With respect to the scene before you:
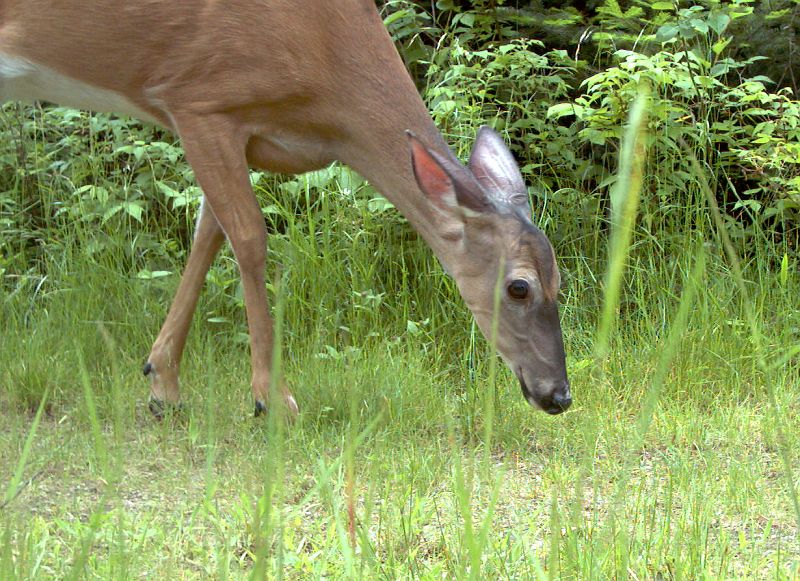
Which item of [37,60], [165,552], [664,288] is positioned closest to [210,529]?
[165,552]

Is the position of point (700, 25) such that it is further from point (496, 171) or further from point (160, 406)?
point (160, 406)

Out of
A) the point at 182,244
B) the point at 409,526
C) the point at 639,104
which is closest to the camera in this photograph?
the point at 639,104

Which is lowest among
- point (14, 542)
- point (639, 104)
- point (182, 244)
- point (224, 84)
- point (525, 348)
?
point (182, 244)

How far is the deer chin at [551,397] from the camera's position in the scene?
169 inches

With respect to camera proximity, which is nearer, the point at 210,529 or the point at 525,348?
the point at 210,529

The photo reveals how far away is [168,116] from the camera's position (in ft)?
14.9

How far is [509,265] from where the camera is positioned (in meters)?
4.43

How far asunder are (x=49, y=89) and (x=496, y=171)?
70.7 inches

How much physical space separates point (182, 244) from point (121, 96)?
200cm

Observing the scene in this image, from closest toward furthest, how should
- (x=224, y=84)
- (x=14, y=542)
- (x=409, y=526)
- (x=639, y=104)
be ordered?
(x=639, y=104) < (x=14, y=542) < (x=409, y=526) < (x=224, y=84)

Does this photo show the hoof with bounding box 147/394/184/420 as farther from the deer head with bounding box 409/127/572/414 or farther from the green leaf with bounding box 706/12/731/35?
the green leaf with bounding box 706/12/731/35

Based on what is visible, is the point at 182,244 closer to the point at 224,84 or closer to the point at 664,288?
the point at 224,84

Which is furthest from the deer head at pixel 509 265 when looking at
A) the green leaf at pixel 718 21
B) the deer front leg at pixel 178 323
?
the green leaf at pixel 718 21

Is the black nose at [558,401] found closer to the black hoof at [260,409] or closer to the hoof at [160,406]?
the black hoof at [260,409]
